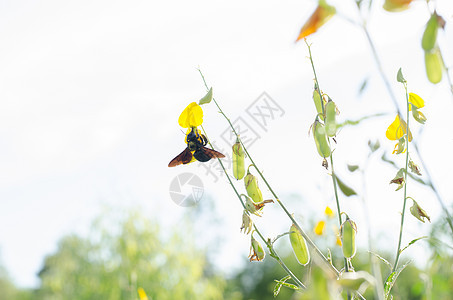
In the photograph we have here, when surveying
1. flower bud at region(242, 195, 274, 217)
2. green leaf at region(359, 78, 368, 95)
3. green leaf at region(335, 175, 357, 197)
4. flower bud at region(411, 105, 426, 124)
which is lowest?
green leaf at region(335, 175, 357, 197)

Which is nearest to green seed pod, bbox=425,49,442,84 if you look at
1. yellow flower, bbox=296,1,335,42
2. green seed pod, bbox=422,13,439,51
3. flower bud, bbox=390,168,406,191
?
green seed pod, bbox=422,13,439,51

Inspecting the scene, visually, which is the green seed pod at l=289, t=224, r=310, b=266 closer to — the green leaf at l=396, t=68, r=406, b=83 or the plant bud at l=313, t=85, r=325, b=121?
the plant bud at l=313, t=85, r=325, b=121

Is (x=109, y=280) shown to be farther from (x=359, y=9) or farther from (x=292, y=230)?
(x=359, y=9)

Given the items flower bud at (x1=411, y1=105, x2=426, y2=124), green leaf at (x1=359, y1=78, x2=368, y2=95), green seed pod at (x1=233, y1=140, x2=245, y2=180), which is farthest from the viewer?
green seed pod at (x1=233, y1=140, x2=245, y2=180)

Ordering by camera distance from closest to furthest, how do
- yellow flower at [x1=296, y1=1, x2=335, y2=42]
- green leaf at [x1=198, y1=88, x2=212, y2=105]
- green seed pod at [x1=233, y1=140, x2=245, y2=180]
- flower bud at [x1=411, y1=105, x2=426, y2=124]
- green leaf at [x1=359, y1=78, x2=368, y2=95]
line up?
yellow flower at [x1=296, y1=1, x2=335, y2=42] < green leaf at [x1=359, y1=78, x2=368, y2=95] < flower bud at [x1=411, y1=105, x2=426, y2=124] < green leaf at [x1=198, y1=88, x2=212, y2=105] < green seed pod at [x1=233, y1=140, x2=245, y2=180]

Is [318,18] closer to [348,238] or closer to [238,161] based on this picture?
[348,238]

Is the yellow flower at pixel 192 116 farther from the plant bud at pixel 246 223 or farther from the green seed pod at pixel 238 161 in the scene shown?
the plant bud at pixel 246 223

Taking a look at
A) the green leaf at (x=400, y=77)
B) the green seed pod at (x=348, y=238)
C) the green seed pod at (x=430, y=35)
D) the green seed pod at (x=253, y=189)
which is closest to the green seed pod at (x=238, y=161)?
the green seed pod at (x=253, y=189)
